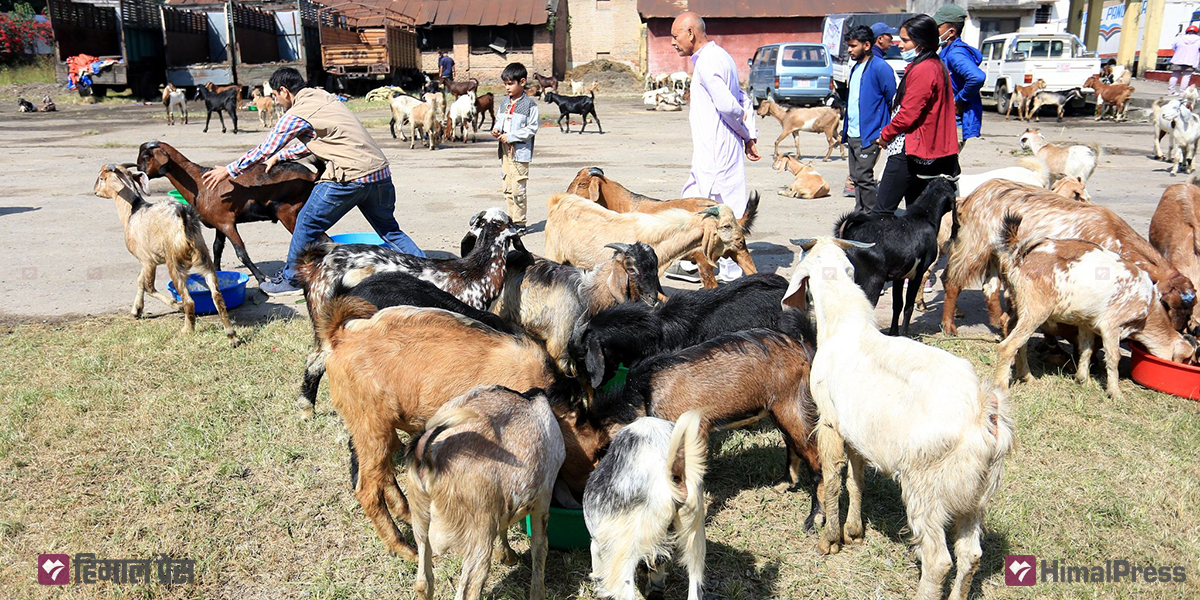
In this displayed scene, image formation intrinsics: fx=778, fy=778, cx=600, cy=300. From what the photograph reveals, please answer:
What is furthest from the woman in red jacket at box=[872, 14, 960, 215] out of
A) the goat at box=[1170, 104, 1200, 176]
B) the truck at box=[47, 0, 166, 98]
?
the truck at box=[47, 0, 166, 98]

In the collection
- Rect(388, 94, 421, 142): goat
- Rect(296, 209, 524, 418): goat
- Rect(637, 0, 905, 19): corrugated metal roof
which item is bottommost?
Rect(296, 209, 524, 418): goat

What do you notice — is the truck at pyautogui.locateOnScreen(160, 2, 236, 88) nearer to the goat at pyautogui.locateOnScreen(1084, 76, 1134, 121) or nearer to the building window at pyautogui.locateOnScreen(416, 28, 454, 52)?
the building window at pyautogui.locateOnScreen(416, 28, 454, 52)

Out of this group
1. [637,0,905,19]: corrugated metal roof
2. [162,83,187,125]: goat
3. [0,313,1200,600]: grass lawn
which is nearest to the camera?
[0,313,1200,600]: grass lawn

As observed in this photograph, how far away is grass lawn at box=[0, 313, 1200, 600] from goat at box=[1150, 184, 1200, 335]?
167cm

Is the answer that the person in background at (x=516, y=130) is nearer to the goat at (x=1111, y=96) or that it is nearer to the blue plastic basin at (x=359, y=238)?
the blue plastic basin at (x=359, y=238)

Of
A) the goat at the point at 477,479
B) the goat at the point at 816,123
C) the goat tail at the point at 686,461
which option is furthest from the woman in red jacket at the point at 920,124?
the goat at the point at 816,123

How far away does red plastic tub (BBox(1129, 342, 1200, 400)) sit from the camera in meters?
4.88

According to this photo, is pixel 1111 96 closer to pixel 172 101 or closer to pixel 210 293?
pixel 210 293

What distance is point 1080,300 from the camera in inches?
193

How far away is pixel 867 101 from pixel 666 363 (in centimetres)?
521

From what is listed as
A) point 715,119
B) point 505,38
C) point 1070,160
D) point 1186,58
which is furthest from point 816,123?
point 505,38

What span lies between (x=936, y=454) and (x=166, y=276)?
24.7ft

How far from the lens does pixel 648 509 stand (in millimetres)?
2807

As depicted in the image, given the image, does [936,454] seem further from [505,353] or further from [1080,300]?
[1080,300]
